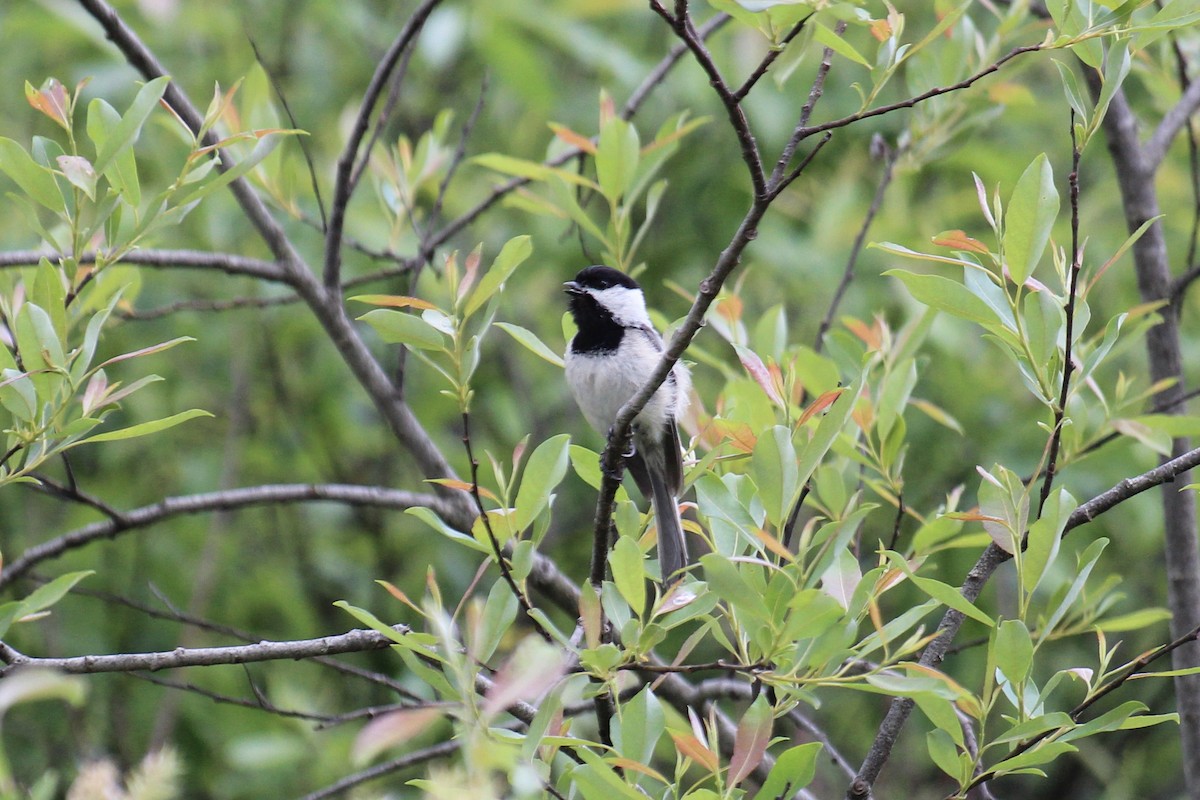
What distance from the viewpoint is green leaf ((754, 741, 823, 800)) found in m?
1.57

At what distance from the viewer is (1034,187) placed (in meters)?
1.68

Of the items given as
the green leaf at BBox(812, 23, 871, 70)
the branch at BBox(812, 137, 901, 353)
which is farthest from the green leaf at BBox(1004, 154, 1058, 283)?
the branch at BBox(812, 137, 901, 353)

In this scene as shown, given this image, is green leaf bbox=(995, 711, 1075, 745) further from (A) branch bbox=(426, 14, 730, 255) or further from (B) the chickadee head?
(B) the chickadee head

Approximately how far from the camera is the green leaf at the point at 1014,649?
1.59 metres

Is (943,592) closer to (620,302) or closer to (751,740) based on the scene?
(751,740)

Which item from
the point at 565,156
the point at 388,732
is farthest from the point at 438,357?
the point at 388,732

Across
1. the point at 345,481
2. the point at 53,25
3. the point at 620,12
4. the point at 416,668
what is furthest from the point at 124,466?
the point at 416,668

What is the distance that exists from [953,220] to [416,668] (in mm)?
3392

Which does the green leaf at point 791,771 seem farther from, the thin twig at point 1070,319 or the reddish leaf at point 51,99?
the reddish leaf at point 51,99

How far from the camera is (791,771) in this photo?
1.58 m

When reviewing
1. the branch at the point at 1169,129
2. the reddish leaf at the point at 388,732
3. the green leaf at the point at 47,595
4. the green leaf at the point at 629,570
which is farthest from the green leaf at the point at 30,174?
the branch at the point at 1169,129

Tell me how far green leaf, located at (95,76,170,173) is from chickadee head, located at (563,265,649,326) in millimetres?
1603

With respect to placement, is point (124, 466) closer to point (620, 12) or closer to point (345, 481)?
point (345, 481)

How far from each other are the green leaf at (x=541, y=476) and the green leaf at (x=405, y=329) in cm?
23
